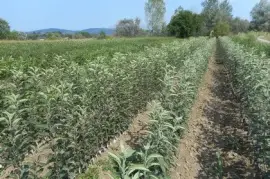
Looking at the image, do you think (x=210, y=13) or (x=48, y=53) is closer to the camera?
(x=48, y=53)

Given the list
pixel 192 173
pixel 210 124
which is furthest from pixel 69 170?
pixel 210 124

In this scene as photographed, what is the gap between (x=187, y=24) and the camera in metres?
77.4

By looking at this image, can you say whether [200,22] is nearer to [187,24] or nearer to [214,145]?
[187,24]

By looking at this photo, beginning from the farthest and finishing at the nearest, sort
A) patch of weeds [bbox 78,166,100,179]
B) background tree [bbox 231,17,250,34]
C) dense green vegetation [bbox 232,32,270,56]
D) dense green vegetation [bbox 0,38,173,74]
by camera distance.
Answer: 1. background tree [bbox 231,17,250,34]
2. dense green vegetation [bbox 232,32,270,56]
3. dense green vegetation [bbox 0,38,173,74]
4. patch of weeds [bbox 78,166,100,179]

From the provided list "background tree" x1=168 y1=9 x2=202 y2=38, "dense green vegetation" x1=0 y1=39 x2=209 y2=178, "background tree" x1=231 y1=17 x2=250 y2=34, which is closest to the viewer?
"dense green vegetation" x1=0 y1=39 x2=209 y2=178

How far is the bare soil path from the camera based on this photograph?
5441 mm

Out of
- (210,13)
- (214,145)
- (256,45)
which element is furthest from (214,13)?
(214,145)

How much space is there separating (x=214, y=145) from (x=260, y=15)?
8767cm

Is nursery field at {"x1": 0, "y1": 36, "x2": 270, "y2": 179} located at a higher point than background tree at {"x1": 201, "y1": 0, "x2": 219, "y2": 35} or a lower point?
higher

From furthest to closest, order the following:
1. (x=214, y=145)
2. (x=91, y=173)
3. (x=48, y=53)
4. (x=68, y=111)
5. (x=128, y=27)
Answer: (x=128, y=27), (x=48, y=53), (x=214, y=145), (x=91, y=173), (x=68, y=111)

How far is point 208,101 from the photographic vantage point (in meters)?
10.5

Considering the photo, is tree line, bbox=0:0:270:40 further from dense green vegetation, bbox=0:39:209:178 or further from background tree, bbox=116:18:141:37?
dense green vegetation, bbox=0:39:209:178

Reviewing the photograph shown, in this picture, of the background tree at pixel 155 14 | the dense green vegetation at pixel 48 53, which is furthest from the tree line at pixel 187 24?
the dense green vegetation at pixel 48 53

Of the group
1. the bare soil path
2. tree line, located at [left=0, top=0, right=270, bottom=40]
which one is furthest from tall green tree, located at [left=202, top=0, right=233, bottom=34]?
the bare soil path
